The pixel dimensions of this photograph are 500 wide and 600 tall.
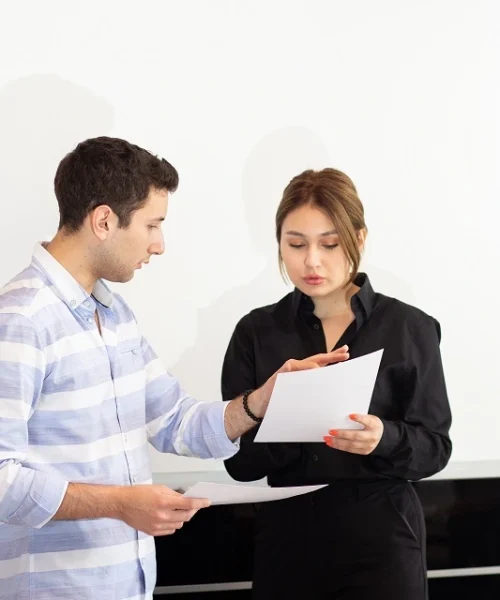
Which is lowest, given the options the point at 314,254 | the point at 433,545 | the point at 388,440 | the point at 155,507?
the point at 433,545

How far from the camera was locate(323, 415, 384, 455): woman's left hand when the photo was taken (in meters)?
1.86

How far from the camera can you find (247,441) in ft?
6.88

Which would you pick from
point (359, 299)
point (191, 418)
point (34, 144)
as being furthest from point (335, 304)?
point (34, 144)

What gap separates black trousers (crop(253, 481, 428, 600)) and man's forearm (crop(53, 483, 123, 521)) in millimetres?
522

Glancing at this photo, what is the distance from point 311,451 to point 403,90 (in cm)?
121

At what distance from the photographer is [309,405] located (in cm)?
181

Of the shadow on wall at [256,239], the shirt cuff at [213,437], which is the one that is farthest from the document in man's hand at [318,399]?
the shadow on wall at [256,239]

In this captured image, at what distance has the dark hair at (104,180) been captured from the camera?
71.3 inches

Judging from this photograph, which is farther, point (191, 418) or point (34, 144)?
point (34, 144)

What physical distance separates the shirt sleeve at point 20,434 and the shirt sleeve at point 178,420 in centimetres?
41

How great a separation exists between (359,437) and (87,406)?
1.84 ft

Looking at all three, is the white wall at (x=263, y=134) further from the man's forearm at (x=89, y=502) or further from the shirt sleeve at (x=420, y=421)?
the man's forearm at (x=89, y=502)

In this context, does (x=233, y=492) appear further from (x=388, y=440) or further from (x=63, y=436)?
(x=388, y=440)

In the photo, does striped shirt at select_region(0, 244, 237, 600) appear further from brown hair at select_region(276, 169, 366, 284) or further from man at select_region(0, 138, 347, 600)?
brown hair at select_region(276, 169, 366, 284)
